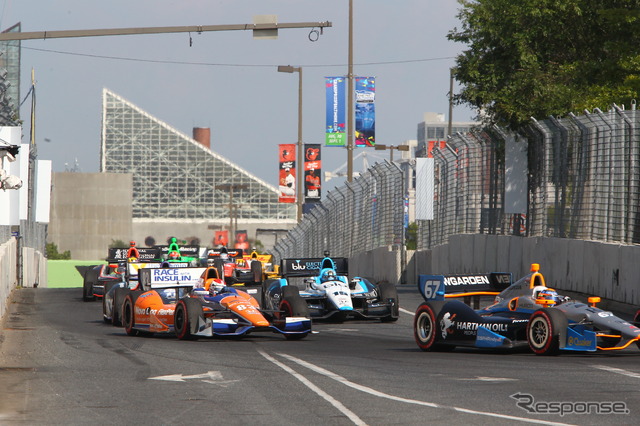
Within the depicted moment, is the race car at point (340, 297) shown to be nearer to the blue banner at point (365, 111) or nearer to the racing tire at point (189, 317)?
the racing tire at point (189, 317)

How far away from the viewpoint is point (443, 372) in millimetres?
12281

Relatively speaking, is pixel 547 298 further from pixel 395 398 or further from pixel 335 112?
pixel 335 112

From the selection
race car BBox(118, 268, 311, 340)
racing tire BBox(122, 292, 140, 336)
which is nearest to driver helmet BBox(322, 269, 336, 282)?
race car BBox(118, 268, 311, 340)

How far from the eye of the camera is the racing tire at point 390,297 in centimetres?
2095

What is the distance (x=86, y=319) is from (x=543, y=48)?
15.9 m

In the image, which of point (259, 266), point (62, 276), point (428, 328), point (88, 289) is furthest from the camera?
point (62, 276)

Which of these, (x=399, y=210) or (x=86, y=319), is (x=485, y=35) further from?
(x=86, y=319)

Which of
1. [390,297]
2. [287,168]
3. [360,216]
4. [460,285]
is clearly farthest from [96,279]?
[287,168]

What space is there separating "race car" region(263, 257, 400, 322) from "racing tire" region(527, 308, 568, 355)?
22.9 feet

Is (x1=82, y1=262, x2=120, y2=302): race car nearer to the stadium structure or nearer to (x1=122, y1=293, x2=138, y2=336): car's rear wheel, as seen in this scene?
(x1=122, y1=293, x2=138, y2=336): car's rear wheel

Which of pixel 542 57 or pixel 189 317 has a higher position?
pixel 542 57

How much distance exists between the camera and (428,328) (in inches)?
594

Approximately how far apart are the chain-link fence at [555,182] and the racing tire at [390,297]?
12.5ft

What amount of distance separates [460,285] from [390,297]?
5427 millimetres
